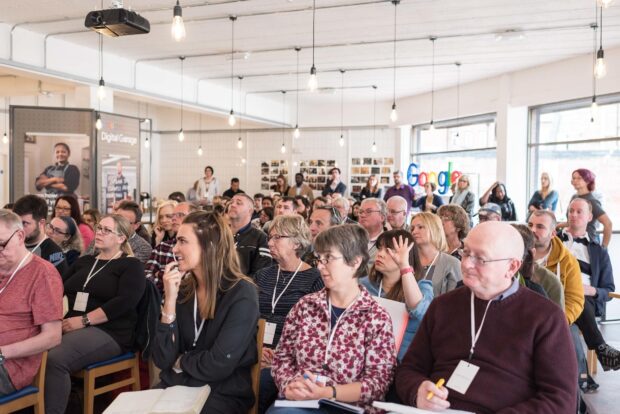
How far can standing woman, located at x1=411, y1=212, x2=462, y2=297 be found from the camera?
3598mm

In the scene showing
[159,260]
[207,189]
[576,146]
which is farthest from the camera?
[207,189]

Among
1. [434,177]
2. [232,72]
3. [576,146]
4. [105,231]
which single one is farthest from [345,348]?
[434,177]

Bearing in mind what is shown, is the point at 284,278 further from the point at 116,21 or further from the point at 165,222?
the point at 116,21


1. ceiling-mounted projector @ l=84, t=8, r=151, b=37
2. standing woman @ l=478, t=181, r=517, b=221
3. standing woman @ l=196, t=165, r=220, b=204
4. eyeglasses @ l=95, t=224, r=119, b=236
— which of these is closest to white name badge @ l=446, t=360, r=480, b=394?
eyeglasses @ l=95, t=224, r=119, b=236

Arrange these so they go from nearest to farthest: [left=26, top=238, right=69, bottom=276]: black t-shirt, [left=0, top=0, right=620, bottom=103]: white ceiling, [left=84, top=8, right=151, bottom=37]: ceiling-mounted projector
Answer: [left=26, top=238, right=69, bottom=276]: black t-shirt < [left=84, top=8, right=151, bottom=37]: ceiling-mounted projector < [left=0, top=0, right=620, bottom=103]: white ceiling

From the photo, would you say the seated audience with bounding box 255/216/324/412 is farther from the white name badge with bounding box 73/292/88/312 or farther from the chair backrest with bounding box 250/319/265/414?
the white name badge with bounding box 73/292/88/312

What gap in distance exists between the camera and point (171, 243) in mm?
4754

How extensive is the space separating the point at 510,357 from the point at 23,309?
2.36 metres

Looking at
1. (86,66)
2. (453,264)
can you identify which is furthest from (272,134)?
(453,264)

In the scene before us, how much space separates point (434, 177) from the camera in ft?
45.9

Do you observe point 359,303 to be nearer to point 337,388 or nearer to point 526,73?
point 337,388

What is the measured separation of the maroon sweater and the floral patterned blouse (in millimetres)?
111

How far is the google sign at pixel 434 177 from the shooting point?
44.4 feet

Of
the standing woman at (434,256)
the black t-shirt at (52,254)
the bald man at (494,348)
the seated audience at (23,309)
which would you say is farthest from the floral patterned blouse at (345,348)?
the black t-shirt at (52,254)
